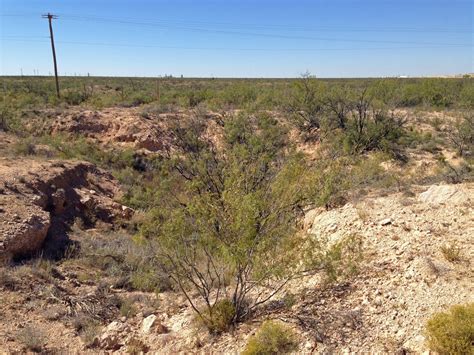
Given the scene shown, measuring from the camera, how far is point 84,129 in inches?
843

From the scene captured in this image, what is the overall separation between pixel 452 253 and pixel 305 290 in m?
2.39

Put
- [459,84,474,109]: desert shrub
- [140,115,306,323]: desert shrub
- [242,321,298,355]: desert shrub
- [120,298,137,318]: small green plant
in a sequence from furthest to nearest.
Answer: [459,84,474,109]: desert shrub → [120,298,137,318]: small green plant → [140,115,306,323]: desert shrub → [242,321,298,355]: desert shrub

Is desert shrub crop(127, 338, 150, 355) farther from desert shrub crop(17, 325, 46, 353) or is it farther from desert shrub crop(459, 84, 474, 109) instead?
desert shrub crop(459, 84, 474, 109)

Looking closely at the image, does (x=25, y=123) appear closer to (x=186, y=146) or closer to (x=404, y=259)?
(x=186, y=146)

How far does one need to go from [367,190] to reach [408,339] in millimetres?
6662

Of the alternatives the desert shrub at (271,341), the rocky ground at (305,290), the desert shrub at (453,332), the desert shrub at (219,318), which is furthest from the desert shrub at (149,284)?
the desert shrub at (453,332)

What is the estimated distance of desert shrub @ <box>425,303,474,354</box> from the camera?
15.2 ft

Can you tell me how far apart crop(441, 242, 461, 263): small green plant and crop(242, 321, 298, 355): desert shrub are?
2923 millimetres

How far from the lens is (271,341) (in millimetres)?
5379

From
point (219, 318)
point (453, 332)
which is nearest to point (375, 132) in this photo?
point (219, 318)

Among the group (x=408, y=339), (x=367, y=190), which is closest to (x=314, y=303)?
(x=408, y=339)

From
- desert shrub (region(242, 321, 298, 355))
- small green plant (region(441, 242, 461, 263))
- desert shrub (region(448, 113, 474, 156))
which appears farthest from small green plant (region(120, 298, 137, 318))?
desert shrub (region(448, 113, 474, 156))

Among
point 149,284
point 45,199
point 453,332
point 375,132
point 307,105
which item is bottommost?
point 149,284

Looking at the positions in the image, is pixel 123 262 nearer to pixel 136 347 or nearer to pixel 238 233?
pixel 136 347
